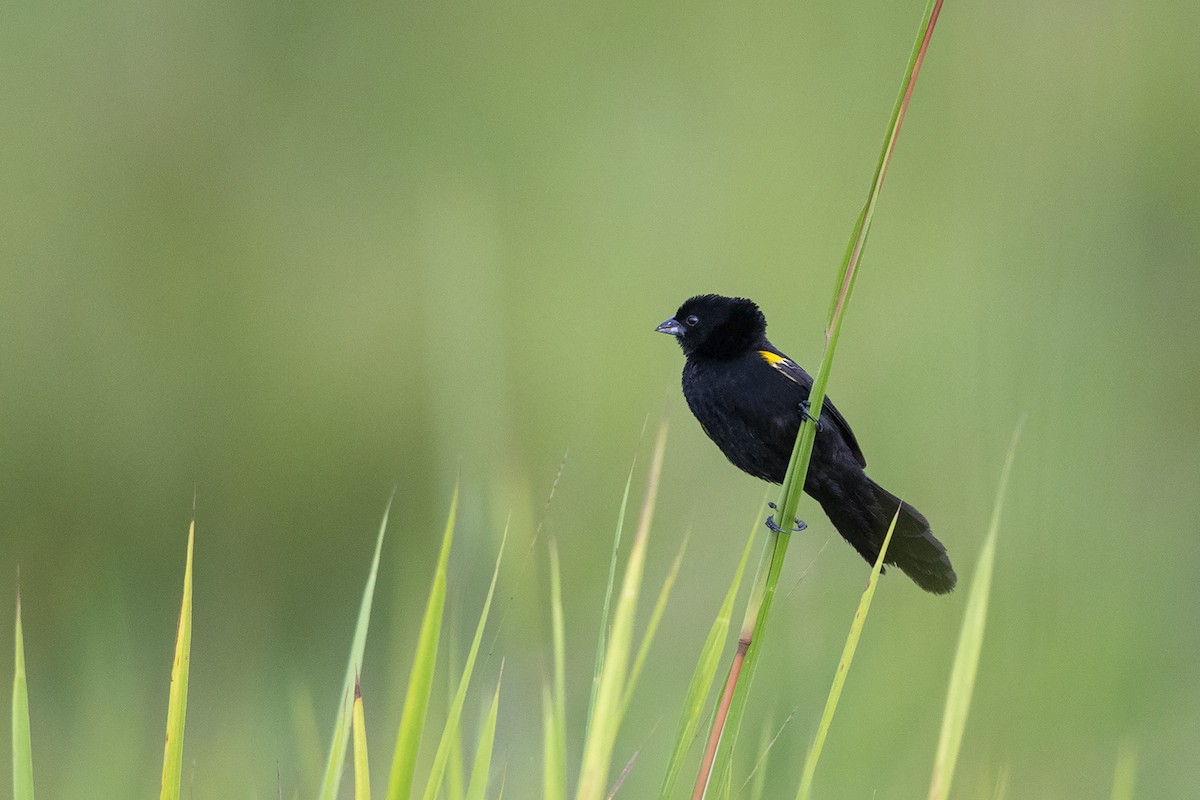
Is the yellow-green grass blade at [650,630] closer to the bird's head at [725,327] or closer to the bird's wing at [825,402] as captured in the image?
the bird's wing at [825,402]

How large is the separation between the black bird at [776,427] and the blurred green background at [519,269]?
10.2 ft

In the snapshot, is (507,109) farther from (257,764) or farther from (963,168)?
(257,764)

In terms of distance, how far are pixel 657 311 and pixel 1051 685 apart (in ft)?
10.8

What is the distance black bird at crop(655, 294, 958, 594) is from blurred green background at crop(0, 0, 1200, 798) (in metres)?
3.11

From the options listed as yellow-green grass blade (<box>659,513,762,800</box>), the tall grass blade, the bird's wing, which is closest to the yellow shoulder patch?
the bird's wing

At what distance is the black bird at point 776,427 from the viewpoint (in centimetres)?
238

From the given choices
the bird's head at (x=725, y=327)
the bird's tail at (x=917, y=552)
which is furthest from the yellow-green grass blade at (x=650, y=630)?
the bird's head at (x=725, y=327)

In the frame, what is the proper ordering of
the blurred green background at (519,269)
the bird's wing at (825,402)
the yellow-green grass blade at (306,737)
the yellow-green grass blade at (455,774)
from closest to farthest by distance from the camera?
1. the yellow-green grass blade at (455,774)
2. the yellow-green grass blade at (306,737)
3. the bird's wing at (825,402)
4. the blurred green background at (519,269)

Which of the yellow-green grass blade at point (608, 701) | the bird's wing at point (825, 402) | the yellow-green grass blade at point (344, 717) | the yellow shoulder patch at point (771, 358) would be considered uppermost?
the yellow shoulder patch at point (771, 358)

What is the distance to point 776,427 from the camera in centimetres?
269

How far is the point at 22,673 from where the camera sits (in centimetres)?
161

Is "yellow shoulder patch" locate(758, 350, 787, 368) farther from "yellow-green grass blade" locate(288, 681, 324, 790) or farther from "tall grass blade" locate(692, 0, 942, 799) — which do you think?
"yellow-green grass blade" locate(288, 681, 324, 790)

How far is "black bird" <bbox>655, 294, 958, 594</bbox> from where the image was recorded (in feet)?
7.82

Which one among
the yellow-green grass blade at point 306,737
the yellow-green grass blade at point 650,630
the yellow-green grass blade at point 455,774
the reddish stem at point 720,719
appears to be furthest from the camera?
Answer: the yellow-green grass blade at point 306,737
